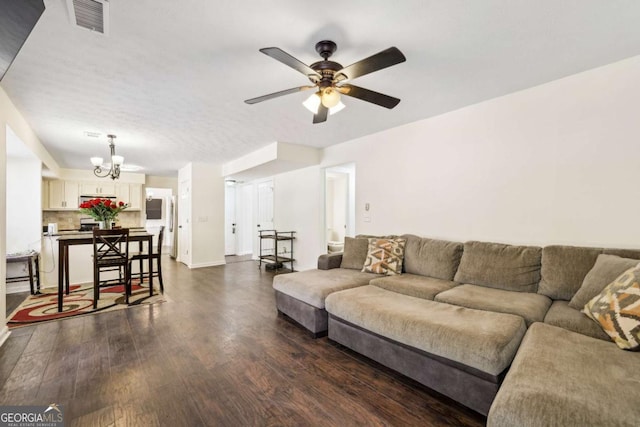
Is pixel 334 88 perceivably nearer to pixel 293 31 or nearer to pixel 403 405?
pixel 293 31

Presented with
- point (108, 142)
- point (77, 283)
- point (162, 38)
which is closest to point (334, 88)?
point (162, 38)

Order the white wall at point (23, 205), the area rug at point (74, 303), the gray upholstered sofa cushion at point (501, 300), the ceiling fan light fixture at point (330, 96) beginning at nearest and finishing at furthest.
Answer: the gray upholstered sofa cushion at point (501, 300), the ceiling fan light fixture at point (330, 96), the area rug at point (74, 303), the white wall at point (23, 205)

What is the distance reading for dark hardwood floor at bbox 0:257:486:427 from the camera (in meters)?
1.69

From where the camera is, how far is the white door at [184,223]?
21.6ft

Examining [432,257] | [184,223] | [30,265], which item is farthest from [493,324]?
[184,223]

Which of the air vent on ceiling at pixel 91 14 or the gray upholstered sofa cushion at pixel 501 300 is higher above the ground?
the air vent on ceiling at pixel 91 14

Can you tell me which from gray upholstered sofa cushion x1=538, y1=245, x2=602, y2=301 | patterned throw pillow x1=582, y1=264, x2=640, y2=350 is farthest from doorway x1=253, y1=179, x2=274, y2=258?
patterned throw pillow x1=582, y1=264, x2=640, y2=350

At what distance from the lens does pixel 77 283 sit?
189 inches

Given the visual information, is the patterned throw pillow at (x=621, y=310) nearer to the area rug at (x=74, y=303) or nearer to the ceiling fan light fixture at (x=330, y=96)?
the ceiling fan light fixture at (x=330, y=96)

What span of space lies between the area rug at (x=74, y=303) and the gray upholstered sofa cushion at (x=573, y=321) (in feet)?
14.3

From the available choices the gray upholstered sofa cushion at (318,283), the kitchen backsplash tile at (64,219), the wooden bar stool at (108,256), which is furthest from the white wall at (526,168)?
the kitchen backsplash tile at (64,219)

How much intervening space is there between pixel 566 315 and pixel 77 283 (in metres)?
6.52

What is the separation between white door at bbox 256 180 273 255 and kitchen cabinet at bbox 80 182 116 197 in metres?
4.06

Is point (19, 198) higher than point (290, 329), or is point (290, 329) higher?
point (19, 198)
